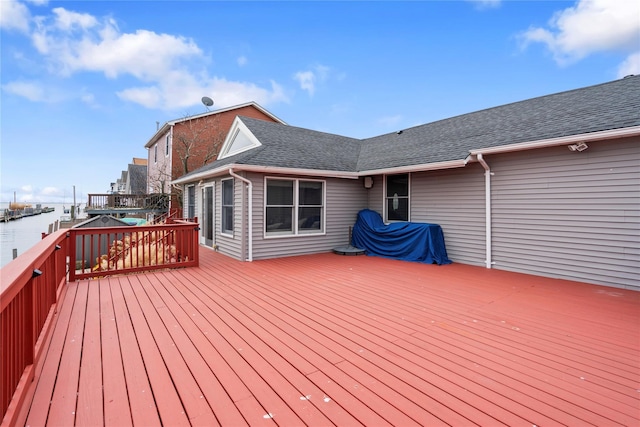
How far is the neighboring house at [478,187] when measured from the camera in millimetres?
4730

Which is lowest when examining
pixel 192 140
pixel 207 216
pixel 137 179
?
pixel 207 216

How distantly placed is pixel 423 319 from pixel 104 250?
970 cm

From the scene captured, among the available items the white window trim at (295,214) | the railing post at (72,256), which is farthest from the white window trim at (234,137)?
the railing post at (72,256)

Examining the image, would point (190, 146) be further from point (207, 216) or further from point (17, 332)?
point (17, 332)

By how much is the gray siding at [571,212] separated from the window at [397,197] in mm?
2191

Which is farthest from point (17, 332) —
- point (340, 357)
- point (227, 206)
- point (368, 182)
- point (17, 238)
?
point (17, 238)

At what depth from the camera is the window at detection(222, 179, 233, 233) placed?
748cm

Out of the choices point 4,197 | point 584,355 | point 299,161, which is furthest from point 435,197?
point 4,197

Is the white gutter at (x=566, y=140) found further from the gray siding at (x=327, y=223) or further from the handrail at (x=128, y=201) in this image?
the handrail at (x=128, y=201)

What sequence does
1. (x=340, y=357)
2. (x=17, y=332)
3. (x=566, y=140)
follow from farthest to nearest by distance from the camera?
(x=566, y=140)
(x=340, y=357)
(x=17, y=332)

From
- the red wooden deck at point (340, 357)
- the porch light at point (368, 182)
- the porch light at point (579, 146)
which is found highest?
the porch light at point (579, 146)

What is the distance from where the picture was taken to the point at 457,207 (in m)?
6.69

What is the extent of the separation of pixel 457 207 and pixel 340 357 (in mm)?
5389

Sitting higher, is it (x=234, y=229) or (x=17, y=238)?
(x=234, y=229)
